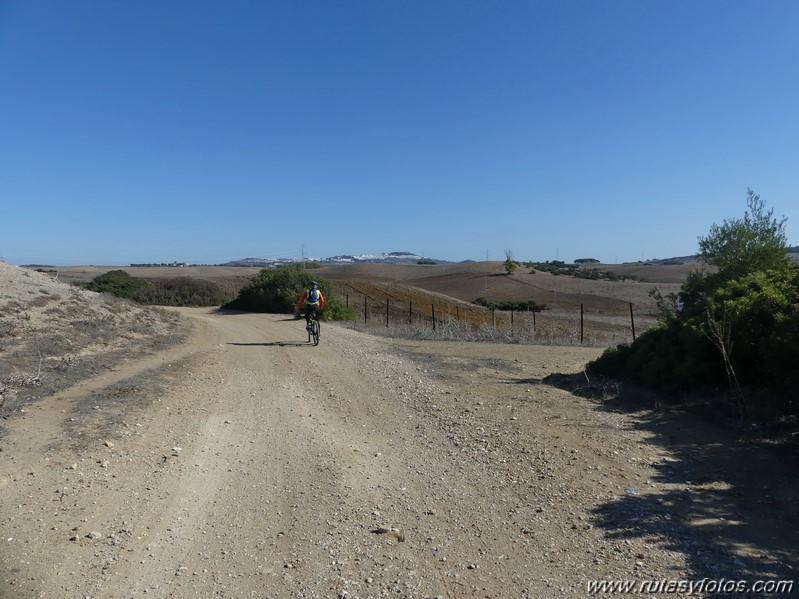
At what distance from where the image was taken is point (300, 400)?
395 inches

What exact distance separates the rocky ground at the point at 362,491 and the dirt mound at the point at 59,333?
14cm

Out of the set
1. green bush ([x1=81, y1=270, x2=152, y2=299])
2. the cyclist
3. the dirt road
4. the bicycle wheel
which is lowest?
the dirt road

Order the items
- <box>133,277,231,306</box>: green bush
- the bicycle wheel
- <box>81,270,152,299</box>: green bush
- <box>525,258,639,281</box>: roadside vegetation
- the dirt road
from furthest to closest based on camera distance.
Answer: <box>525,258,639,281</box>: roadside vegetation → <box>133,277,231,306</box>: green bush → <box>81,270,152,299</box>: green bush → the bicycle wheel → the dirt road

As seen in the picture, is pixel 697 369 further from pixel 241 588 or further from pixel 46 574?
pixel 46 574

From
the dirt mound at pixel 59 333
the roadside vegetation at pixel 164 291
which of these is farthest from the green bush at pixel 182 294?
the dirt mound at pixel 59 333

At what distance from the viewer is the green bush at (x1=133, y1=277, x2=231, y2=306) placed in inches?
1720

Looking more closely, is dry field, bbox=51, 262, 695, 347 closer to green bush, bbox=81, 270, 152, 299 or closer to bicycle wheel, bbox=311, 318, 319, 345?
green bush, bbox=81, 270, 152, 299

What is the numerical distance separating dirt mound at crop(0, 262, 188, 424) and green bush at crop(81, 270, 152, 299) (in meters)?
19.1

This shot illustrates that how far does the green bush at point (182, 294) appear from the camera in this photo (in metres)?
43.7

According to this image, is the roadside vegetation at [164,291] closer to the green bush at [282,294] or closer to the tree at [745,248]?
the green bush at [282,294]

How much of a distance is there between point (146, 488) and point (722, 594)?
16.1 feet

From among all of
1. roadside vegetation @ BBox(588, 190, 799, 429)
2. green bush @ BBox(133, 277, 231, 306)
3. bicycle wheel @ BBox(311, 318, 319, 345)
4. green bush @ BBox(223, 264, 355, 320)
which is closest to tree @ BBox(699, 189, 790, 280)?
roadside vegetation @ BBox(588, 190, 799, 429)

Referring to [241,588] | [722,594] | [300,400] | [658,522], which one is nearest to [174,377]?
[300,400]

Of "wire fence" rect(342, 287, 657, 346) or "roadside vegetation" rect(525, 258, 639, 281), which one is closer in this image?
"wire fence" rect(342, 287, 657, 346)
